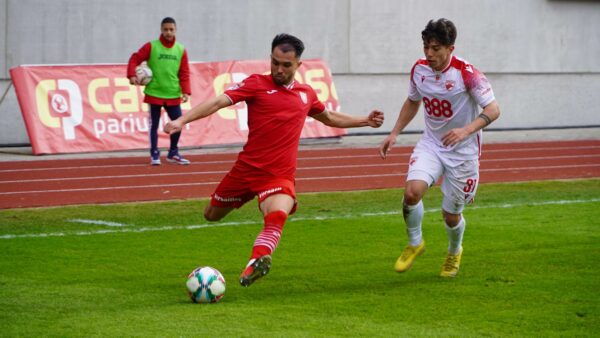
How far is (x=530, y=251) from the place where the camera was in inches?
414

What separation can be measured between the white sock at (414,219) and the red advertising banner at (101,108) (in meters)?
11.2

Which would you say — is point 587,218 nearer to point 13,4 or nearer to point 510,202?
point 510,202

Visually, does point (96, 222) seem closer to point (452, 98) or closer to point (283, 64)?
point (283, 64)

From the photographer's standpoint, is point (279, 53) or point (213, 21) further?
point (213, 21)

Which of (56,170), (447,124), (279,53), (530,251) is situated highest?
(279,53)

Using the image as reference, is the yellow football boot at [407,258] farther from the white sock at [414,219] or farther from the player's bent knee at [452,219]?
the player's bent knee at [452,219]

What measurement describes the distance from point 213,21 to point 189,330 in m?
16.3

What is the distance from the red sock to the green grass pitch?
380mm

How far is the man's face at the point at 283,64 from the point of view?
27.8 ft

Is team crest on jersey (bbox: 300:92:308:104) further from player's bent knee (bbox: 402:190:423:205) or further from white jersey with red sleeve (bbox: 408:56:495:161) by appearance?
player's bent knee (bbox: 402:190:423:205)

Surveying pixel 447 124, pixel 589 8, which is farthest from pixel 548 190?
pixel 589 8

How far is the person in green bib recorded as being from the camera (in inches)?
696

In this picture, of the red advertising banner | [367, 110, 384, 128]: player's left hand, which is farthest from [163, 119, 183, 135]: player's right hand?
the red advertising banner

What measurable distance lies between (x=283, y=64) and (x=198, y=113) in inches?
32.0
